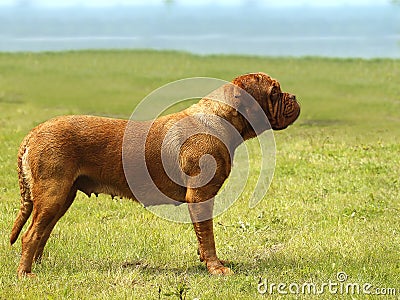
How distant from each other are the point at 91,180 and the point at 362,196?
4852mm

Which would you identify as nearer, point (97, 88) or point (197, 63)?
point (97, 88)

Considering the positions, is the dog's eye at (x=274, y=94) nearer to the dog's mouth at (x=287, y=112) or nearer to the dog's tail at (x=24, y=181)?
the dog's mouth at (x=287, y=112)

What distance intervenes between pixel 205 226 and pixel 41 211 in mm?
1573

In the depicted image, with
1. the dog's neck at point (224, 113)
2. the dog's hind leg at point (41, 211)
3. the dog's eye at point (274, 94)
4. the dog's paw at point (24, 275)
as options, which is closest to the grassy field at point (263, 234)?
the dog's paw at point (24, 275)

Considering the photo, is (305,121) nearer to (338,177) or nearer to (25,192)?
(338,177)

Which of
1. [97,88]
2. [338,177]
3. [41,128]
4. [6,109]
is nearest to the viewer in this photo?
[41,128]

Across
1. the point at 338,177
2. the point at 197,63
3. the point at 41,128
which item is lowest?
the point at 197,63

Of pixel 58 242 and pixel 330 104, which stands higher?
pixel 58 242

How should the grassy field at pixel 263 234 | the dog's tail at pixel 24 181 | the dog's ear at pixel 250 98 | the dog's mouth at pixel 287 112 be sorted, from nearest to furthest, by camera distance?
the grassy field at pixel 263 234
the dog's tail at pixel 24 181
the dog's ear at pixel 250 98
the dog's mouth at pixel 287 112

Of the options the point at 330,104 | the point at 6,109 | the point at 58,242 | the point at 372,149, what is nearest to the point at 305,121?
the point at 330,104

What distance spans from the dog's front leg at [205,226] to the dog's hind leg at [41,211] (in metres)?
1.20

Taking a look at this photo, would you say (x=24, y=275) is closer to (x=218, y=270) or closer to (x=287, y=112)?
(x=218, y=270)

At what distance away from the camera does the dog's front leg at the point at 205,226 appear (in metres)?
7.80

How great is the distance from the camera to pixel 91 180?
308 inches
